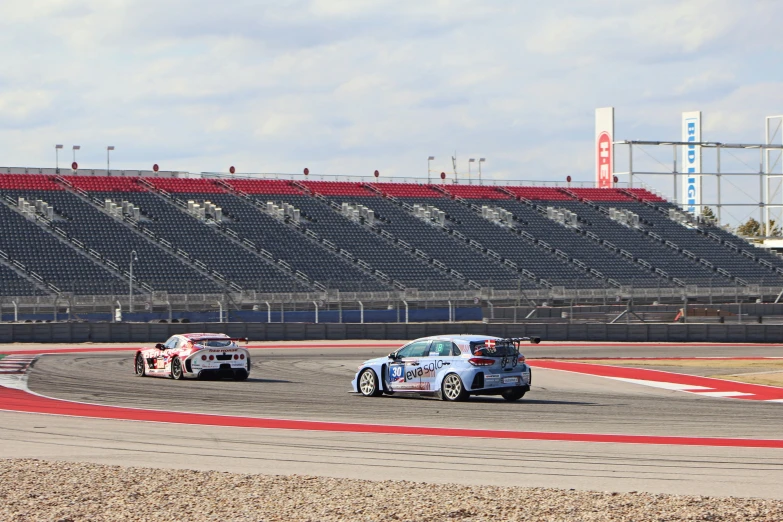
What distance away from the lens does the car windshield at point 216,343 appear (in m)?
27.2

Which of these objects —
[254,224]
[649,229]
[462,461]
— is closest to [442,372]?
[462,461]

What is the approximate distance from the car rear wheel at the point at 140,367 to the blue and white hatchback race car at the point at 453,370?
306 inches

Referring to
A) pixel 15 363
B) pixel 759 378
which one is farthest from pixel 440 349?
Answer: pixel 15 363

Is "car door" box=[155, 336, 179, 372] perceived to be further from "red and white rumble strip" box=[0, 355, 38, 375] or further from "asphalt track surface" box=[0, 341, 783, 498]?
"red and white rumble strip" box=[0, 355, 38, 375]

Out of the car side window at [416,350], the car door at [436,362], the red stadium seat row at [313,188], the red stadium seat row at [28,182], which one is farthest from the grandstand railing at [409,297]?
the car door at [436,362]

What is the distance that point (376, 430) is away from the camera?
16672 millimetres

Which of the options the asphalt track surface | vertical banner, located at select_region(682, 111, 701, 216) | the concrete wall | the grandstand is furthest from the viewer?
vertical banner, located at select_region(682, 111, 701, 216)

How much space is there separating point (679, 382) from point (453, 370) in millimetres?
7924

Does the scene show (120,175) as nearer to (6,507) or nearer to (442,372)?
(442,372)

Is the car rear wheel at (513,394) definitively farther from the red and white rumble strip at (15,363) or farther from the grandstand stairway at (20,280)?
the grandstand stairway at (20,280)

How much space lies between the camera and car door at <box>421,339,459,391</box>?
21719 millimetres

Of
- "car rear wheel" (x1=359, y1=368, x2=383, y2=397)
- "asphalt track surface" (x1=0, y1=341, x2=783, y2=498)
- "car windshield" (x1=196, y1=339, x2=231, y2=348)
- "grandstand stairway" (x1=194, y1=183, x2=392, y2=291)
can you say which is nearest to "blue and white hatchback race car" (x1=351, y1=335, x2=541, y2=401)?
"car rear wheel" (x1=359, y1=368, x2=383, y2=397)

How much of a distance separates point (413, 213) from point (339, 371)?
5209 centimetres

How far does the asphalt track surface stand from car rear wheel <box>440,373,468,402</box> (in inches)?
10.1
